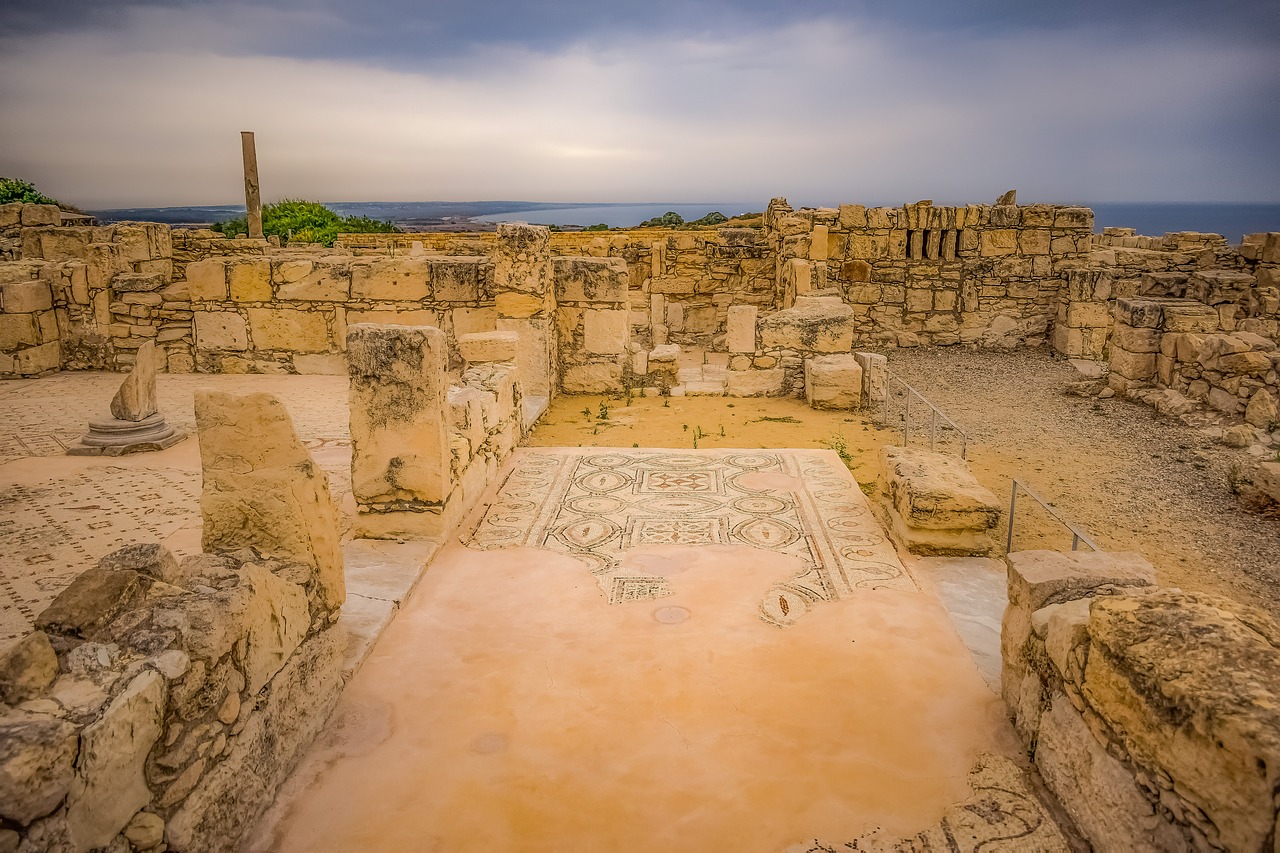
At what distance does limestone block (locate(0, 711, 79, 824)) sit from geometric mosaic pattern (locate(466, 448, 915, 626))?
117 inches

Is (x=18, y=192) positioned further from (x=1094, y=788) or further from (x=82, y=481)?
(x=1094, y=788)

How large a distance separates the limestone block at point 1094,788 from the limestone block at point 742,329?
25.6 feet

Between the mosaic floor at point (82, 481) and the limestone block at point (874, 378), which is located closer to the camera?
the mosaic floor at point (82, 481)

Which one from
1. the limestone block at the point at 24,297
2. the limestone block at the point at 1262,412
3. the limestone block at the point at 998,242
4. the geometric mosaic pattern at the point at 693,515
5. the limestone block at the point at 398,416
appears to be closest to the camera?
the geometric mosaic pattern at the point at 693,515

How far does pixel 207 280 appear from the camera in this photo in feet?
32.6

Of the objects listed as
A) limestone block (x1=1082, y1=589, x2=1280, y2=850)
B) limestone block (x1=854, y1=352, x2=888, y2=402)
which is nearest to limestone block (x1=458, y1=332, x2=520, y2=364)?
limestone block (x1=854, y1=352, x2=888, y2=402)

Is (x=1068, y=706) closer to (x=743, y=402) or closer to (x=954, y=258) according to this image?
(x=743, y=402)

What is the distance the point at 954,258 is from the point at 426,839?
14.0 meters

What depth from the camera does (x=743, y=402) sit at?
33.8ft

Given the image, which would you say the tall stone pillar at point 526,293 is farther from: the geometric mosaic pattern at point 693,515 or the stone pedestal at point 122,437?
the stone pedestal at point 122,437

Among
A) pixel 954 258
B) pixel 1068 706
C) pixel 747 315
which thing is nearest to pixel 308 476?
pixel 1068 706

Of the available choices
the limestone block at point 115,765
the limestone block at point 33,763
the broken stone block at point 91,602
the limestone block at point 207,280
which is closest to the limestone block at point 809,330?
the limestone block at point 207,280

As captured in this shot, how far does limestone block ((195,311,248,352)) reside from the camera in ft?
33.1

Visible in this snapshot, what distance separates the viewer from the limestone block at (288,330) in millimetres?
10094
